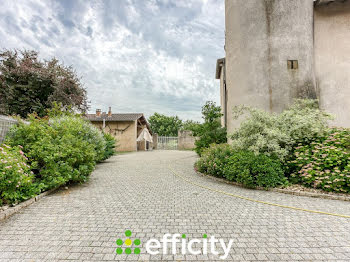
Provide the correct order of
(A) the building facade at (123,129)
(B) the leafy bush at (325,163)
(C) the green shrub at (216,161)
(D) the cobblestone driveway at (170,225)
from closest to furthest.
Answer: (D) the cobblestone driveway at (170,225), (B) the leafy bush at (325,163), (C) the green shrub at (216,161), (A) the building facade at (123,129)

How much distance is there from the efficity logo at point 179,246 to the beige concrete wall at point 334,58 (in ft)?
31.7

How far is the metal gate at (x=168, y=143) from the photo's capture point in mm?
27117

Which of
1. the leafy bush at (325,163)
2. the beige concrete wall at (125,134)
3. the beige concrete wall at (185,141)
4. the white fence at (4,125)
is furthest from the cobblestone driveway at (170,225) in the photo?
the beige concrete wall at (185,141)

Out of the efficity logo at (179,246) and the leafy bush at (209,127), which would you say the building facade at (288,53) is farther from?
the efficity logo at (179,246)

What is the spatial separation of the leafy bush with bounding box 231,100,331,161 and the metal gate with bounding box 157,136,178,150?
20.3 meters

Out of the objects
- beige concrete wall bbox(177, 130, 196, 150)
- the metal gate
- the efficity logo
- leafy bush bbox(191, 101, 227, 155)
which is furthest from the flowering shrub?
the metal gate

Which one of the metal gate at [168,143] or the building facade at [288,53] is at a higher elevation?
the building facade at [288,53]

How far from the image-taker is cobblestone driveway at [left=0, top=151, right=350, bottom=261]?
2420mm

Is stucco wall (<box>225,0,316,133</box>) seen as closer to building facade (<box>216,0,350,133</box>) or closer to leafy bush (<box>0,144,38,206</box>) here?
building facade (<box>216,0,350,133</box>)

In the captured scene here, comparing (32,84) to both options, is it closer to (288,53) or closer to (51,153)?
(51,153)

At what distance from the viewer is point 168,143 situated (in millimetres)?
27828

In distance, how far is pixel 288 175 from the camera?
5930 mm

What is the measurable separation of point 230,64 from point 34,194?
967 centimetres

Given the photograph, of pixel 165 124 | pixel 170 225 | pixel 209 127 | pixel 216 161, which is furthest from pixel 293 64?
pixel 165 124
